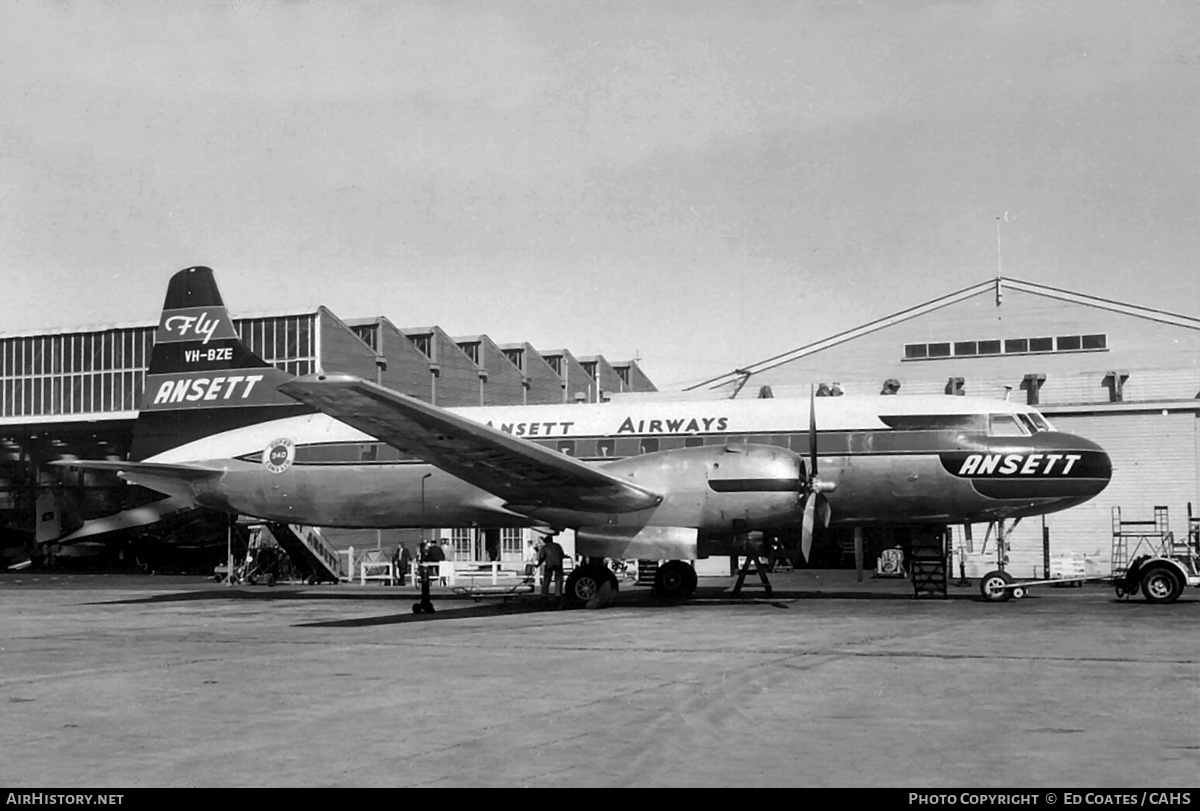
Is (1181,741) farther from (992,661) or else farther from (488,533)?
(488,533)

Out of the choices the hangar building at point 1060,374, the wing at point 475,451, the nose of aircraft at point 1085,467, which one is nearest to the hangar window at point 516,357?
the hangar building at point 1060,374

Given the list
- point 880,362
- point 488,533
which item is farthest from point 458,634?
point 880,362

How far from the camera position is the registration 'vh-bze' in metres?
22.0

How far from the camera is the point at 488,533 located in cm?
4594

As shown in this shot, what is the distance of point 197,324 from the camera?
29.6 meters

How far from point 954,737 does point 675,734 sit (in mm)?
2081

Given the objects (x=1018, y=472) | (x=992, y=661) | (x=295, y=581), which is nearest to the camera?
(x=992, y=661)

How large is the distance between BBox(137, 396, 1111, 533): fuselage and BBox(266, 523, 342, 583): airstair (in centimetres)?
973

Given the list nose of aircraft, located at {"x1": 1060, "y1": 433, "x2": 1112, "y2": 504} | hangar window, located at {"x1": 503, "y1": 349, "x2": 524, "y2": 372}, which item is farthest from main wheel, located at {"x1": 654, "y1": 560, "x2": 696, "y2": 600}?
hangar window, located at {"x1": 503, "y1": 349, "x2": 524, "y2": 372}

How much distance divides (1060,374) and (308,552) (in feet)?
91.1

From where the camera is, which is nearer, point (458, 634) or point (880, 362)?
point (458, 634)

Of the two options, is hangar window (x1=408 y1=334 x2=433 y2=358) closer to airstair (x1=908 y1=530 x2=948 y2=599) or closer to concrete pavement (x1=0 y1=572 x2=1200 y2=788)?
airstair (x1=908 y1=530 x2=948 y2=599)

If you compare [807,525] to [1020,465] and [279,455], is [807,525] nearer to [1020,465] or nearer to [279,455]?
[1020,465]

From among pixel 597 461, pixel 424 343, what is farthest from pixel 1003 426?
pixel 424 343
